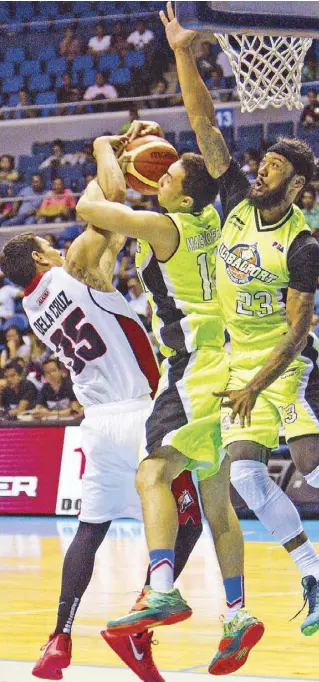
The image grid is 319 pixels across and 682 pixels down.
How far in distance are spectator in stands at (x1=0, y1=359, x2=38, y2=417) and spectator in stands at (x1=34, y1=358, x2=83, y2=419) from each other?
15 cm

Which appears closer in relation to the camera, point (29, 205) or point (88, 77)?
point (29, 205)

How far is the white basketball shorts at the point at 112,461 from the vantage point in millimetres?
5254

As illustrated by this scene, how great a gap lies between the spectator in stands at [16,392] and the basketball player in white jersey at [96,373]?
321 inches

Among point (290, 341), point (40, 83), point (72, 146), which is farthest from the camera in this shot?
point (40, 83)

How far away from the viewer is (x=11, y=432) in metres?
13.3

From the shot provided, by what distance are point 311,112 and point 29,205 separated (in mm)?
4668

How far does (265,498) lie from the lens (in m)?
5.31

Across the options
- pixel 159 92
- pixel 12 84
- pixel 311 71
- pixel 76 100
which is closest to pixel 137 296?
pixel 311 71

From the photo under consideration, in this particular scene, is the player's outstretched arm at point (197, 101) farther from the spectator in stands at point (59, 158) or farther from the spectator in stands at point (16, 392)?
the spectator in stands at point (59, 158)

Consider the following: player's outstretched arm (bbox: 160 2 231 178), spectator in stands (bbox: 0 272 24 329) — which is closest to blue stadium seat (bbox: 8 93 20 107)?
spectator in stands (bbox: 0 272 24 329)

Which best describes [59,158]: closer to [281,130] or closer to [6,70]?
[6,70]

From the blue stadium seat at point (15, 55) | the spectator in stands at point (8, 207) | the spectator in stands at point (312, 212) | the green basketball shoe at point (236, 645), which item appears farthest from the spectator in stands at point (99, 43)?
the green basketball shoe at point (236, 645)

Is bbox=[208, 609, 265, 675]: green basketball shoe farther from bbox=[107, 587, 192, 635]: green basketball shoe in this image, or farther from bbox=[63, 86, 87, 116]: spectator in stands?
bbox=[63, 86, 87, 116]: spectator in stands

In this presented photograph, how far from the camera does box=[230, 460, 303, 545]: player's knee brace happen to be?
5.24 meters
